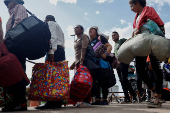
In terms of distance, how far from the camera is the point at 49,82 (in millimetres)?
2527

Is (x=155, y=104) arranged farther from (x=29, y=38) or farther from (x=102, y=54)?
(x=29, y=38)

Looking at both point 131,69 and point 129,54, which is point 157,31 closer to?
point 129,54

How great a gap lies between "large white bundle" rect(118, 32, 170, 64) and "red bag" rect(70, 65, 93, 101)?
0.67 m

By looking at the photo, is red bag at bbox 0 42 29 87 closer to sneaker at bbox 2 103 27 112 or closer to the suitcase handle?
the suitcase handle

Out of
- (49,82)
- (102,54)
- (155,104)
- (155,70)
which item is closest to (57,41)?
(49,82)

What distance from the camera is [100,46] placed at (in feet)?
11.3

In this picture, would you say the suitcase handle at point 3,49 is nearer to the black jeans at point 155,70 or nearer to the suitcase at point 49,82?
the suitcase at point 49,82

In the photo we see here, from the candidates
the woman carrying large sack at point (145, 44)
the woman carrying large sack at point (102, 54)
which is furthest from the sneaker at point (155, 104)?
the woman carrying large sack at point (102, 54)

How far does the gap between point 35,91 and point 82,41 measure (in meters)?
1.24

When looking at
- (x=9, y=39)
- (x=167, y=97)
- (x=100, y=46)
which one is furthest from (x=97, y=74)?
(x=167, y=97)

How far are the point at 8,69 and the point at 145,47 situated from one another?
172 cm

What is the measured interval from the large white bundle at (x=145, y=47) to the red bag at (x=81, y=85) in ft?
2.18

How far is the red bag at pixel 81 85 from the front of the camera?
8.82ft

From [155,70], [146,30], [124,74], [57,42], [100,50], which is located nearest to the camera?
[146,30]
